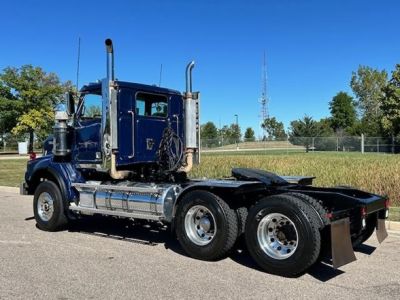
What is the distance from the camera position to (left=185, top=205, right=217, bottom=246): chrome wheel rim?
708 cm

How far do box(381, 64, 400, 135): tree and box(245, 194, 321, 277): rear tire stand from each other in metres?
51.7

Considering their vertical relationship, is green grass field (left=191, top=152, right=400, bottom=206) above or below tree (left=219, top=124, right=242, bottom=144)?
below

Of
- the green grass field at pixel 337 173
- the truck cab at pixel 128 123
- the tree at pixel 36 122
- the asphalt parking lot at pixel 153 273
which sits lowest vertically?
the asphalt parking lot at pixel 153 273

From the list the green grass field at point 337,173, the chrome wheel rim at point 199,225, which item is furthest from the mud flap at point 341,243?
the green grass field at point 337,173

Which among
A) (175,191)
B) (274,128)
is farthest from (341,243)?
(274,128)

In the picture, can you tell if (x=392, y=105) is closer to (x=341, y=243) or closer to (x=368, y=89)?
(x=368, y=89)

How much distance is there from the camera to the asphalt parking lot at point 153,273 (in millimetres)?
5586

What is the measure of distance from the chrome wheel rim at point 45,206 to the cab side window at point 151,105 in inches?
92.2

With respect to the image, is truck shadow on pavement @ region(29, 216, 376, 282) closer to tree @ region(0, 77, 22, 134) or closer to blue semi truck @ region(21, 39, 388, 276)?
blue semi truck @ region(21, 39, 388, 276)

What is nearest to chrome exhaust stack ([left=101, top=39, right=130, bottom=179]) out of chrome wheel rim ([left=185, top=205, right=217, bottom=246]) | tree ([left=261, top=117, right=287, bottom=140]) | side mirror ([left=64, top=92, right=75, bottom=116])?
side mirror ([left=64, top=92, right=75, bottom=116])

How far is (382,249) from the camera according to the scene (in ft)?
25.6

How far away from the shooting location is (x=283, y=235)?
6375 millimetres

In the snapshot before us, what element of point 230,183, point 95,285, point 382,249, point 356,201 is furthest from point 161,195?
point 382,249

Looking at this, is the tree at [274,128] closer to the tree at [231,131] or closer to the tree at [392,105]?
the tree at [231,131]
